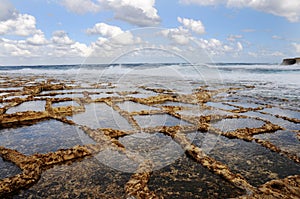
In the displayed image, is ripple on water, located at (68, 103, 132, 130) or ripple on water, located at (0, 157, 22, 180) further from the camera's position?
ripple on water, located at (68, 103, 132, 130)

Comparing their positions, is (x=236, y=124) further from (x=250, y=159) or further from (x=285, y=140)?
(x=250, y=159)

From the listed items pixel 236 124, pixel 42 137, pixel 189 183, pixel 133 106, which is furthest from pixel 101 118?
pixel 189 183

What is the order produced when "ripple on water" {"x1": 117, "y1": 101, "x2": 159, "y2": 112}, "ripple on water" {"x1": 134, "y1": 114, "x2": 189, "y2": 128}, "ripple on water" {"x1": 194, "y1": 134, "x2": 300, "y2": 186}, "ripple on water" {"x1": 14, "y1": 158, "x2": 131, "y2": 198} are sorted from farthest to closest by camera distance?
"ripple on water" {"x1": 117, "y1": 101, "x2": 159, "y2": 112}, "ripple on water" {"x1": 134, "y1": 114, "x2": 189, "y2": 128}, "ripple on water" {"x1": 194, "y1": 134, "x2": 300, "y2": 186}, "ripple on water" {"x1": 14, "y1": 158, "x2": 131, "y2": 198}

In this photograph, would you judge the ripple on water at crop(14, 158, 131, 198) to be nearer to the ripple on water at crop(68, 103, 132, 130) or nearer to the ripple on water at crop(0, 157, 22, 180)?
the ripple on water at crop(0, 157, 22, 180)

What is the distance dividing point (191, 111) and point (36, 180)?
20.2ft

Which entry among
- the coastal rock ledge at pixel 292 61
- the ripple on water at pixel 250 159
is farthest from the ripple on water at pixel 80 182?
the coastal rock ledge at pixel 292 61

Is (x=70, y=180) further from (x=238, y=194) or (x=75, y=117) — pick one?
(x=75, y=117)

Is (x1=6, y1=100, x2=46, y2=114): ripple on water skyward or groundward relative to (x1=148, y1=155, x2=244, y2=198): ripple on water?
skyward

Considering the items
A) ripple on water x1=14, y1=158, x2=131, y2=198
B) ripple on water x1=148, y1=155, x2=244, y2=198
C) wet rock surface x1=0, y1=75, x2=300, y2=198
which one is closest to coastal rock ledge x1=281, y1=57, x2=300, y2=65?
wet rock surface x1=0, y1=75, x2=300, y2=198

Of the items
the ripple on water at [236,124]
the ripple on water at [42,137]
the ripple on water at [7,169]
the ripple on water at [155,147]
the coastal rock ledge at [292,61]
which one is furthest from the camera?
the coastal rock ledge at [292,61]

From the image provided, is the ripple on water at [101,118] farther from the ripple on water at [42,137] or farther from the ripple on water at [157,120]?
the ripple on water at [42,137]

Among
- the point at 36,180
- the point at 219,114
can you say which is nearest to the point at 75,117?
the point at 36,180

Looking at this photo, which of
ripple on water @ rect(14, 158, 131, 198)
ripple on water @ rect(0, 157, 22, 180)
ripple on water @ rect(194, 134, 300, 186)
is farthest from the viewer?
ripple on water @ rect(194, 134, 300, 186)

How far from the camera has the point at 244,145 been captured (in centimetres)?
514
